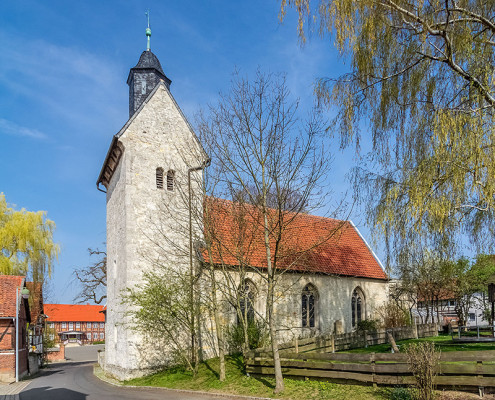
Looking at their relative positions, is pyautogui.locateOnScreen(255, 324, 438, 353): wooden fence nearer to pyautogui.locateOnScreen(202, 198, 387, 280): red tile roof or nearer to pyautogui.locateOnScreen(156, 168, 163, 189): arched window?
pyautogui.locateOnScreen(202, 198, 387, 280): red tile roof

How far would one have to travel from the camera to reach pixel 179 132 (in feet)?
74.3

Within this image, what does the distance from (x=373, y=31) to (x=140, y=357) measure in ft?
51.9

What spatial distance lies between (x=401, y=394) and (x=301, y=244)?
14215mm

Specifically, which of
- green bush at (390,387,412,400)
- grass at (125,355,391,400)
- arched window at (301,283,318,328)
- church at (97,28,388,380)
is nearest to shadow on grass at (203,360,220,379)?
grass at (125,355,391,400)

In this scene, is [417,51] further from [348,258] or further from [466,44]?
[348,258]

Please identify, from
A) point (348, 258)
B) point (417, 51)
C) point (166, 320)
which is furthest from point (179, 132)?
point (417, 51)

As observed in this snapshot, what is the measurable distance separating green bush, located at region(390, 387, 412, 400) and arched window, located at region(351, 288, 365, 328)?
1605cm

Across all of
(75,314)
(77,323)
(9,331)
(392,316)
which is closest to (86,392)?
(9,331)

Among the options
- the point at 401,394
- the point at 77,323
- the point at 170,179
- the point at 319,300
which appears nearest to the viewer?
the point at 401,394

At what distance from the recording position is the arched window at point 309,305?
952 inches

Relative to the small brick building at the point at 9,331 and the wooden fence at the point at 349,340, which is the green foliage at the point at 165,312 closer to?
the wooden fence at the point at 349,340

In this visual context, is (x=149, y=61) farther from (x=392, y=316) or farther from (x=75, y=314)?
(x=75, y=314)

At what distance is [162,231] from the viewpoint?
21.2 m

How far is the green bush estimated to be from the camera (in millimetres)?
10508
